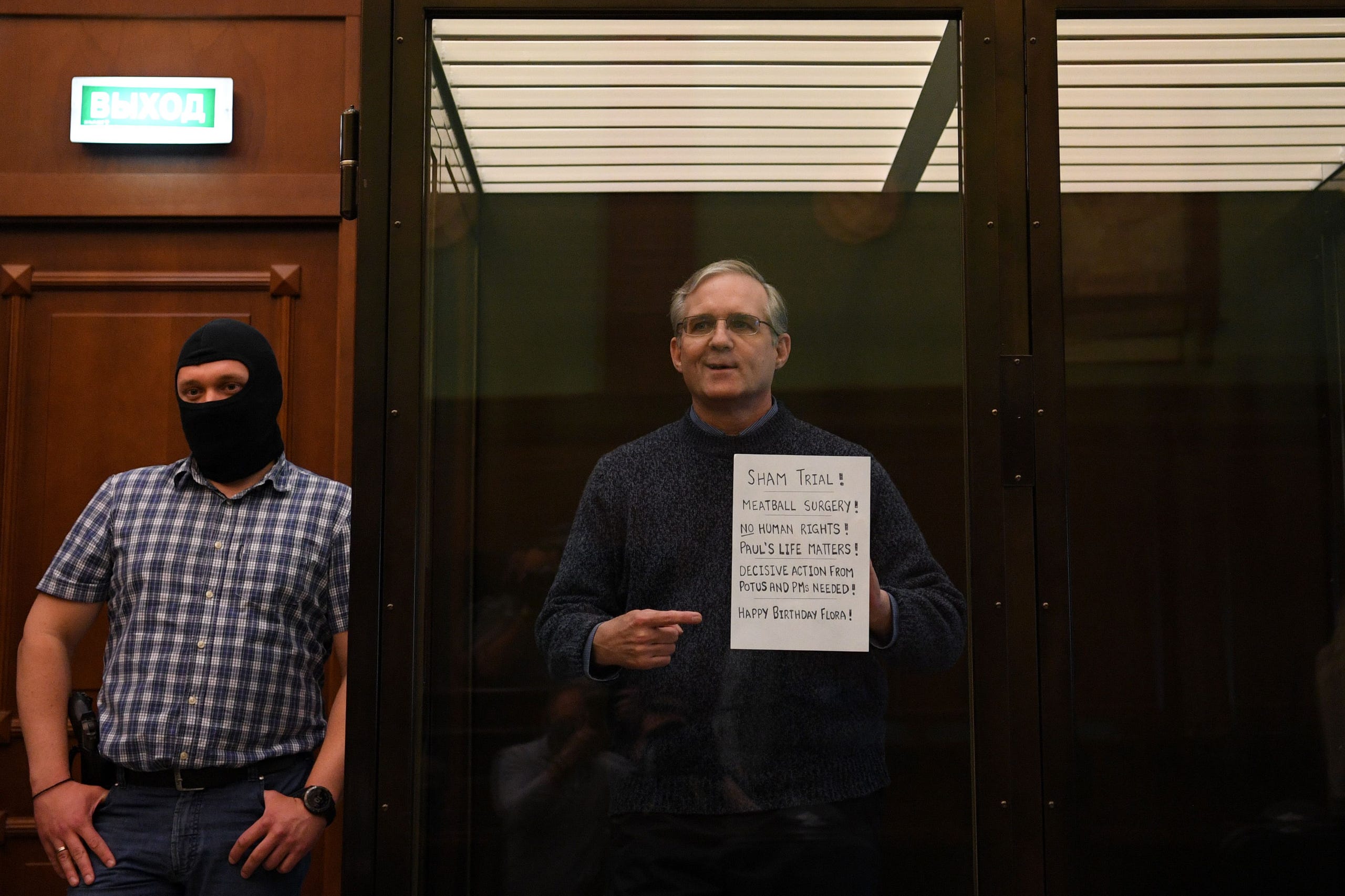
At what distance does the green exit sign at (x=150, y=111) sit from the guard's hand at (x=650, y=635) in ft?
7.00

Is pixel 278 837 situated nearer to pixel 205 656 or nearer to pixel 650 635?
pixel 205 656

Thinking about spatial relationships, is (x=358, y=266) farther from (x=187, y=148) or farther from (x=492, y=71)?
(x=187, y=148)

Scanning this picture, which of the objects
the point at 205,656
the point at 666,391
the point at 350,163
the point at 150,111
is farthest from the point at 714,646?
the point at 150,111

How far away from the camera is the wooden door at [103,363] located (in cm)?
287

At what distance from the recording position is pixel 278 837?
1.91 m

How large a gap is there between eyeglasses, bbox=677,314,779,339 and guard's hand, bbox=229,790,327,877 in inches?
46.1

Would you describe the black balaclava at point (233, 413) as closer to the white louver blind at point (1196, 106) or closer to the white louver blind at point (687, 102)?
the white louver blind at point (687, 102)

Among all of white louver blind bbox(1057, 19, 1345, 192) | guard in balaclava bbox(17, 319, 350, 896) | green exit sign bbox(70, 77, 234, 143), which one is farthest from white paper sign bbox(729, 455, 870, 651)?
green exit sign bbox(70, 77, 234, 143)

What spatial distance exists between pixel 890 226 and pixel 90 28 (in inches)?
100

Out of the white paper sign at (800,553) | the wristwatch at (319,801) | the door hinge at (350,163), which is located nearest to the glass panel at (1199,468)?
the white paper sign at (800,553)

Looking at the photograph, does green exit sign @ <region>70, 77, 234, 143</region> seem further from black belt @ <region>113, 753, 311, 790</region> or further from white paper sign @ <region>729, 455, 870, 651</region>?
white paper sign @ <region>729, 455, 870, 651</region>

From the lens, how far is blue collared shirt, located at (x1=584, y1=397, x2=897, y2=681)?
1.51 m

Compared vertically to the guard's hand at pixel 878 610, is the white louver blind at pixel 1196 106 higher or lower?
higher

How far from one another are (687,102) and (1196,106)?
0.79 meters
